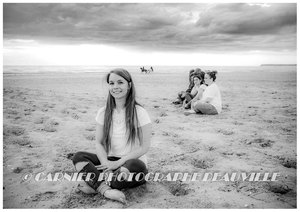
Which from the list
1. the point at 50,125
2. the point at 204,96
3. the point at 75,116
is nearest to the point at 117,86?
the point at 50,125

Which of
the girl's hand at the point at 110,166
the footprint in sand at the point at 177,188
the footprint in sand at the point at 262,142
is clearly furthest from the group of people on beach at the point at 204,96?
the girl's hand at the point at 110,166

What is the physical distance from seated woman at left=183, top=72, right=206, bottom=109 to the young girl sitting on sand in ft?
14.4

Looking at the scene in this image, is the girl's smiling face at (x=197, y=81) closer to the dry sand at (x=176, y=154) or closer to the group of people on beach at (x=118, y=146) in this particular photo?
the dry sand at (x=176, y=154)

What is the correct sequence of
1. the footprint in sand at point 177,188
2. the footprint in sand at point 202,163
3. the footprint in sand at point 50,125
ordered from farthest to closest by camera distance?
the footprint in sand at point 50,125 < the footprint in sand at point 202,163 < the footprint in sand at point 177,188

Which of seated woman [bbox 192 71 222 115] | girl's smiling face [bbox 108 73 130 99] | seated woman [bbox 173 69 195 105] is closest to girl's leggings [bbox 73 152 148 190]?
girl's smiling face [bbox 108 73 130 99]

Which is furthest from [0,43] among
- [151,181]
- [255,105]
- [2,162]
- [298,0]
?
[255,105]

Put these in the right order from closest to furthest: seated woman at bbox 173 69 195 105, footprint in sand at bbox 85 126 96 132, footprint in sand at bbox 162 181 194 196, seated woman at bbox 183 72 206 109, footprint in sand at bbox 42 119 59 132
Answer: footprint in sand at bbox 162 181 194 196
footprint in sand at bbox 42 119 59 132
footprint in sand at bbox 85 126 96 132
seated woman at bbox 183 72 206 109
seated woman at bbox 173 69 195 105

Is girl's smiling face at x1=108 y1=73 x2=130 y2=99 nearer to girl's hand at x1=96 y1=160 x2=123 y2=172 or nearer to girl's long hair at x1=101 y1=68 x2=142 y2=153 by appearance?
girl's long hair at x1=101 y1=68 x2=142 y2=153

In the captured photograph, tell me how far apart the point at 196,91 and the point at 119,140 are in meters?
5.03

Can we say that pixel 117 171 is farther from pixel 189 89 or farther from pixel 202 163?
pixel 189 89

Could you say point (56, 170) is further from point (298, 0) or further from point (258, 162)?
point (298, 0)

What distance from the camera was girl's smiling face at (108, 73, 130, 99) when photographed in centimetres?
307

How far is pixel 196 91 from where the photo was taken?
7.80 metres

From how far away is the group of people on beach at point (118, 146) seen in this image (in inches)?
112
